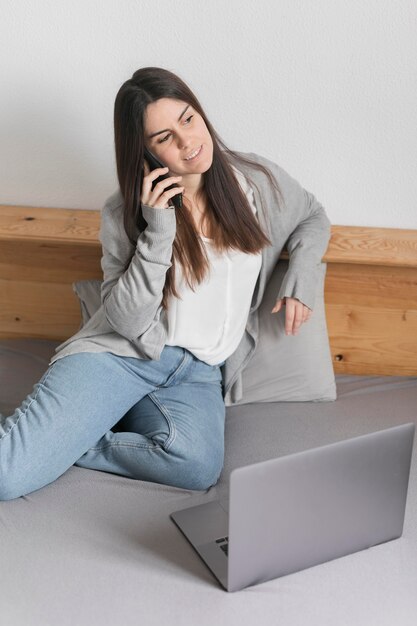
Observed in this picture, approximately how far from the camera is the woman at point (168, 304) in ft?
5.17

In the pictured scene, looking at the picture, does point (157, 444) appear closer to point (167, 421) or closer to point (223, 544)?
point (167, 421)

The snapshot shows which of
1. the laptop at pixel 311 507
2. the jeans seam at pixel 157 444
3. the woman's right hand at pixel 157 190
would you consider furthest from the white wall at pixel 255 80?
the laptop at pixel 311 507

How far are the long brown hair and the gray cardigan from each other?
4 centimetres

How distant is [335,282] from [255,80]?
0.49 meters

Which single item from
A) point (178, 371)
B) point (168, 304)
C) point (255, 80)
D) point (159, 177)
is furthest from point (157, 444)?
point (255, 80)

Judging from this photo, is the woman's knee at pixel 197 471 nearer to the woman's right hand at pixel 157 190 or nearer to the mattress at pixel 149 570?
the mattress at pixel 149 570

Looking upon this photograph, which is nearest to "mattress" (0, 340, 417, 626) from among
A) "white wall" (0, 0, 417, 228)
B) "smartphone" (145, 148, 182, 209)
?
"smartphone" (145, 148, 182, 209)

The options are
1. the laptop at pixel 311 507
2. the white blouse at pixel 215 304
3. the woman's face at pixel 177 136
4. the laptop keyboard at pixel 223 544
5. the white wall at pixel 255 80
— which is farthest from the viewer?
the white wall at pixel 255 80

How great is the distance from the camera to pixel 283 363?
6.16 feet

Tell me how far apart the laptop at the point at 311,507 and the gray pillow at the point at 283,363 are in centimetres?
48

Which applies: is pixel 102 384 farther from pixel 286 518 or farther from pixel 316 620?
pixel 316 620

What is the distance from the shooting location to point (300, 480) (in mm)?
1293

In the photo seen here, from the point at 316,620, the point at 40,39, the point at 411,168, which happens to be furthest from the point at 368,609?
the point at 40,39

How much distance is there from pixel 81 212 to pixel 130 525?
0.85m
